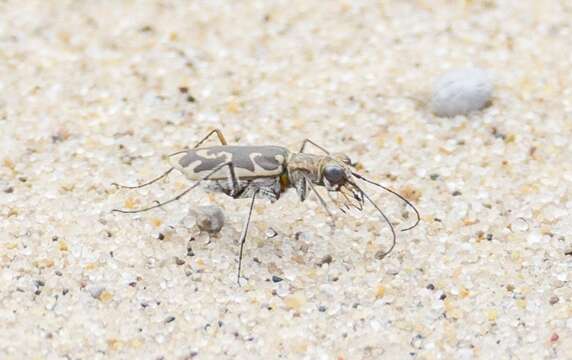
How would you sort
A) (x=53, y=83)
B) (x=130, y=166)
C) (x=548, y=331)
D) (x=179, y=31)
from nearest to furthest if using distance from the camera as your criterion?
(x=548, y=331) < (x=130, y=166) < (x=53, y=83) < (x=179, y=31)

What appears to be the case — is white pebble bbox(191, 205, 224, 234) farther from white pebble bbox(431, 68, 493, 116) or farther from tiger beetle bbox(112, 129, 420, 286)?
white pebble bbox(431, 68, 493, 116)

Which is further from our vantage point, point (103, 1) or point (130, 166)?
point (103, 1)

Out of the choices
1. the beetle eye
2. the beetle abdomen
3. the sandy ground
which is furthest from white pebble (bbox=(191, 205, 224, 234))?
the beetle eye

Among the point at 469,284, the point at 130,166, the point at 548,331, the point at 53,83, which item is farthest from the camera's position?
the point at 53,83

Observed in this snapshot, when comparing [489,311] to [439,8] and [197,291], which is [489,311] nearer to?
[197,291]

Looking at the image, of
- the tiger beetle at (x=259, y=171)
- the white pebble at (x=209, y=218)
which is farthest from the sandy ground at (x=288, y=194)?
the tiger beetle at (x=259, y=171)

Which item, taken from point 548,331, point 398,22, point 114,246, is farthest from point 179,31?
point 548,331
